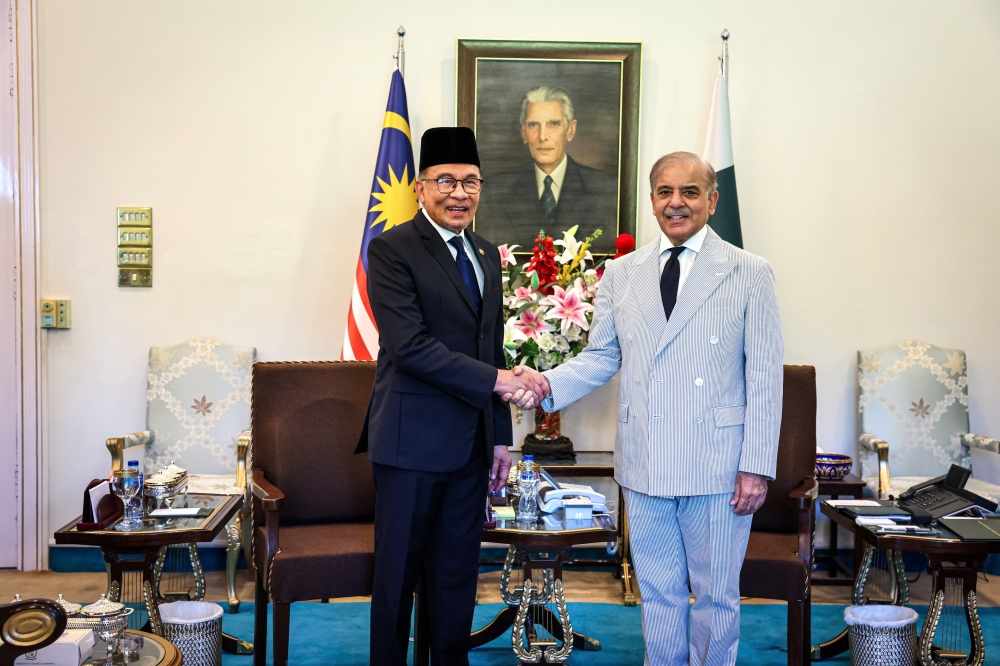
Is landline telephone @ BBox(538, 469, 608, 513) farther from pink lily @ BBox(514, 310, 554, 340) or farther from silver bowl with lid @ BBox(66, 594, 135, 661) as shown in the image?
silver bowl with lid @ BBox(66, 594, 135, 661)

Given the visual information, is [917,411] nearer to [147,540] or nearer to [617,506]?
[617,506]

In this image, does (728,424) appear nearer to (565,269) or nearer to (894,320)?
(565,269)

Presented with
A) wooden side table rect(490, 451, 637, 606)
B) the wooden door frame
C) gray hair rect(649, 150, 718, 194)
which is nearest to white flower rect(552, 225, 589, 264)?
wooden side table rect(490, 451, 637, 606)

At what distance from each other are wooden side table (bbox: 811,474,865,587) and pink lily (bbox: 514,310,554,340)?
1.46 metres

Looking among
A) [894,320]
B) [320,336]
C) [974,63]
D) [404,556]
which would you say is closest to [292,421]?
[404,556]

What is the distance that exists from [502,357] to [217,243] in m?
2.11

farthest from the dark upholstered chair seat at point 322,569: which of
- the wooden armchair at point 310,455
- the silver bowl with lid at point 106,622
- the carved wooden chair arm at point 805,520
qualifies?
the carved wooden chair arm at point 805,520

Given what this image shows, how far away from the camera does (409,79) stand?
4199 millimetres

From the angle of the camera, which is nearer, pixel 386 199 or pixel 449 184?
pixel 449 184

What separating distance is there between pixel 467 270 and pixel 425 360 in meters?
0.34

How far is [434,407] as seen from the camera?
7.84 ft

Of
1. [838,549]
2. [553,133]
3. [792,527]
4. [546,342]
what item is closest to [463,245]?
[546,342]

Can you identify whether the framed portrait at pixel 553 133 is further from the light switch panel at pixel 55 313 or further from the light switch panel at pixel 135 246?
the light switch panel at pixel 55 313

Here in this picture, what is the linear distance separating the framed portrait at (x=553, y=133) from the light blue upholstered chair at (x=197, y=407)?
1.42m
